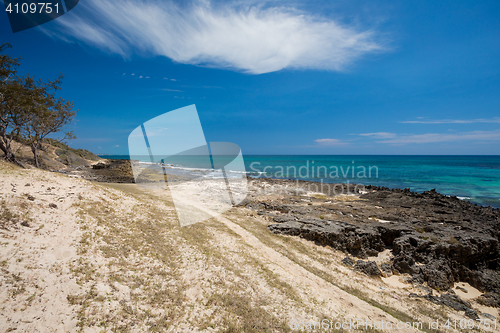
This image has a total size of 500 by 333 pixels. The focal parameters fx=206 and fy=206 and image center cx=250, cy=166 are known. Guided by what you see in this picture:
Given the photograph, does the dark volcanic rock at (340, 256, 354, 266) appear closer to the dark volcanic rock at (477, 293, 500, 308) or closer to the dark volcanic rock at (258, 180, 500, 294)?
the dark volcanic rock at (258, 180, 500, 294)

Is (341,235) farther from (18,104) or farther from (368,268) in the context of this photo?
(18,104)

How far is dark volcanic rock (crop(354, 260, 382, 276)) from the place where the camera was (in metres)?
10.0

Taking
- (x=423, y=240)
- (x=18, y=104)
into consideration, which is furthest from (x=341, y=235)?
(x=18, y=104)

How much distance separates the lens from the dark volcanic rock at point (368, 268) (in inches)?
395

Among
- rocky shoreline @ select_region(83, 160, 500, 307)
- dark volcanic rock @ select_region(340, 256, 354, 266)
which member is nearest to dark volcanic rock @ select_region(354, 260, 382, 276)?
rocky shoreline @ select_region(83, 160, 500, 307)

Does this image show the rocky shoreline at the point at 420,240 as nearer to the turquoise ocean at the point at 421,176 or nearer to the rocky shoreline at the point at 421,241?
the rocky shoreline at the point at 421,241

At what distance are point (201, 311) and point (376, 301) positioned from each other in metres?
6.36

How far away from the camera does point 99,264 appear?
6.72 metres

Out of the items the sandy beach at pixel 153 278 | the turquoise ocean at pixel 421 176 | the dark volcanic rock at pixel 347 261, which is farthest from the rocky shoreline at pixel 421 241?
the turquoise ocean at pixel 421 176

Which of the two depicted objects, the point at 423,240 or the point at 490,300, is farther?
the point at 423,240

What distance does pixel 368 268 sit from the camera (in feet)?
33.6

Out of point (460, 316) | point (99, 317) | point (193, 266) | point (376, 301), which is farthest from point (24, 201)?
point (460, 316)

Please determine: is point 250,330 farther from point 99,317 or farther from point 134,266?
point 134,266

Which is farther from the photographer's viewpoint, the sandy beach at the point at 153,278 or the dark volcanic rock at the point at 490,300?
the dark volcanic rock at the point at 490,300
